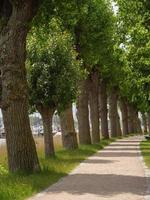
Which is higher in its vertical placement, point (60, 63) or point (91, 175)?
point (60, 63)

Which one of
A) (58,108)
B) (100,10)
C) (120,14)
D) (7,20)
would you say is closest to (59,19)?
(7,20)

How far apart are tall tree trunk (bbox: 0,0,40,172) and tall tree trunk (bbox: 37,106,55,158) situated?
925 cm

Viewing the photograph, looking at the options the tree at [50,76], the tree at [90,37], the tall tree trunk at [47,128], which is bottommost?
the tall tree trunk at [47,128]

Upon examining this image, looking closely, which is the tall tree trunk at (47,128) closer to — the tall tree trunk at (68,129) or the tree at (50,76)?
the tree at (50,76)

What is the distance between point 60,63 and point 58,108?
232 cm

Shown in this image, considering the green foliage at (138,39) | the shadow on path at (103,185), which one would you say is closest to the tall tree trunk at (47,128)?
the green foliage at (138,39)

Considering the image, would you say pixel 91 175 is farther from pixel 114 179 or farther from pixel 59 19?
pixel 59 19

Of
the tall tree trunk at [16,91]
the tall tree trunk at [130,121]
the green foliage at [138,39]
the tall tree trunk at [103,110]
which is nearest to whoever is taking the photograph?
the tall tree trunk at [16,91]

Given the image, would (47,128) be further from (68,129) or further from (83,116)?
(83,116)

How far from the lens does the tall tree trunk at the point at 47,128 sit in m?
29.4

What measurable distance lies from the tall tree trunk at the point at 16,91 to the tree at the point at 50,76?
8391 mm

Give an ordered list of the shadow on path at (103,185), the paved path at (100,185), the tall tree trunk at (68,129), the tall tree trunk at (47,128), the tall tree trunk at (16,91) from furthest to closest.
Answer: the tall tree trunk at (68,129) < the tall tree trunk at (47,128) < the tall tree trunk at (16,91) < the shadow on path at (103,185) < the paved path at (100,185)

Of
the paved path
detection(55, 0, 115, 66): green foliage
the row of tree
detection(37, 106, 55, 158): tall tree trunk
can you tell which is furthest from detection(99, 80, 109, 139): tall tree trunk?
the paved path

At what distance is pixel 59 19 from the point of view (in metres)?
24.7
